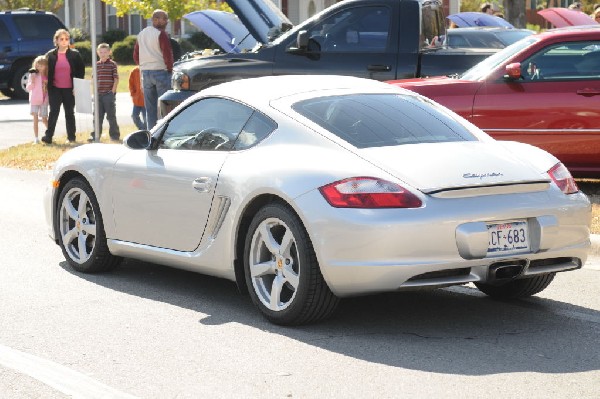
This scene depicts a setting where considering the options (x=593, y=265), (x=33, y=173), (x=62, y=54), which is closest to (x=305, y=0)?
(x=62, y=54)

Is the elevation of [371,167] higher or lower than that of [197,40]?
higher

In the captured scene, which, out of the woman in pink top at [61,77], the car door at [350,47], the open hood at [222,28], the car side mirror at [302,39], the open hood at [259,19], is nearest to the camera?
the car side mirror at [302,39]

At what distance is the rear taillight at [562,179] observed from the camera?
7137 mm

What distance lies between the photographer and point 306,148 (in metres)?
7.11


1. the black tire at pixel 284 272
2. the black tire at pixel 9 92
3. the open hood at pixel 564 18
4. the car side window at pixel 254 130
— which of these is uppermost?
the car side window at pixel 254 130

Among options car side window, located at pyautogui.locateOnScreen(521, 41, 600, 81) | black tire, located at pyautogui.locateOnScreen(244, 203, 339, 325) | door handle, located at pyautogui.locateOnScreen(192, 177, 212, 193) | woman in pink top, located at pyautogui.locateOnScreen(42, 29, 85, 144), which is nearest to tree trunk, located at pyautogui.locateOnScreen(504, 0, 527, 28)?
woman in pink top, located at pyautogui.locateOnScreen(42, 29, 85, 144)

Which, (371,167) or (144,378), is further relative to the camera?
(371,167)

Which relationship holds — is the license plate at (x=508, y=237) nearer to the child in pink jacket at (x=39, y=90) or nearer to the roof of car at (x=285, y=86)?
the roof of car at (x=285, y=86)

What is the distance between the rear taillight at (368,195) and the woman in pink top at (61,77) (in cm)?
1473

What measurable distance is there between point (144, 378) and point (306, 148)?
5.74ft

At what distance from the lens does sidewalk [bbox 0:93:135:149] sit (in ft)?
73.9

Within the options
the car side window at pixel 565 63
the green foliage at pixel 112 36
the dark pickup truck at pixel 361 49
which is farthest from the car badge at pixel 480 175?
the green foliage at pixel 112 36

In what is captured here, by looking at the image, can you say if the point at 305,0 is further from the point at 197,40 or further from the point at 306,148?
the point at 306,148

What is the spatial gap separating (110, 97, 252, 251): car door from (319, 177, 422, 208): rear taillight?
105 centimetres
